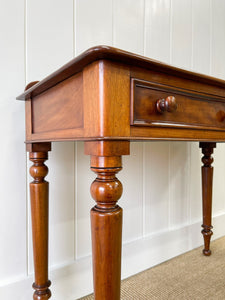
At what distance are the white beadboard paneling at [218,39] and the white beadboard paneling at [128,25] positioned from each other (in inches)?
22.2

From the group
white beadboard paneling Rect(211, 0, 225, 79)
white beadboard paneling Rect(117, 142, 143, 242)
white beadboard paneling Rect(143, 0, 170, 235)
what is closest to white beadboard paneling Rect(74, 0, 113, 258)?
white beadboard paneling Rect(117, 142, 143, 242)

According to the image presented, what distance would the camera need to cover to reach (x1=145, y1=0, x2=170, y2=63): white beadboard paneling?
1.10 meters

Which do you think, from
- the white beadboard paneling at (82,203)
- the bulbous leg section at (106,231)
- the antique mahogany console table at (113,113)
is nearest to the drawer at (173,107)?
the antique mahogany console table at (113,113)

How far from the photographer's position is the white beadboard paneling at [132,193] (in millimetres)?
1027

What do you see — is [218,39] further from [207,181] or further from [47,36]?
[47,36]

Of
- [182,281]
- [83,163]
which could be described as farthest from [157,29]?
[182,281]

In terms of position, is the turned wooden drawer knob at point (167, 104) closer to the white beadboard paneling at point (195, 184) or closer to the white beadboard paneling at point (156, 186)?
the white beadboard paneling at point (156, 186)

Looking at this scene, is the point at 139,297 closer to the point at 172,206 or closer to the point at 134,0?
the point at 172,206

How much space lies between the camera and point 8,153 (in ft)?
2.50

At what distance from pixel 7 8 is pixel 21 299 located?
0.93m

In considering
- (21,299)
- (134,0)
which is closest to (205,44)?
(134,0)

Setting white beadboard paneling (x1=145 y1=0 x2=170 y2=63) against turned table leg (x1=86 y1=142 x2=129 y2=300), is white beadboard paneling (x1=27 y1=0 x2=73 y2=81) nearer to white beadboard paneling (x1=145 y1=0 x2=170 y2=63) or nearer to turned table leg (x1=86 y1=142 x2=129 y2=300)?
white beadboard paneling (x1=145 y1=0 x2=170 y2=63)

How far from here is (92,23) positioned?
0.92 m

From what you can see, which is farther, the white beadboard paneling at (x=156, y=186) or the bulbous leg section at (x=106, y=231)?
the white beadboard paneling at (x=156, y=186)
